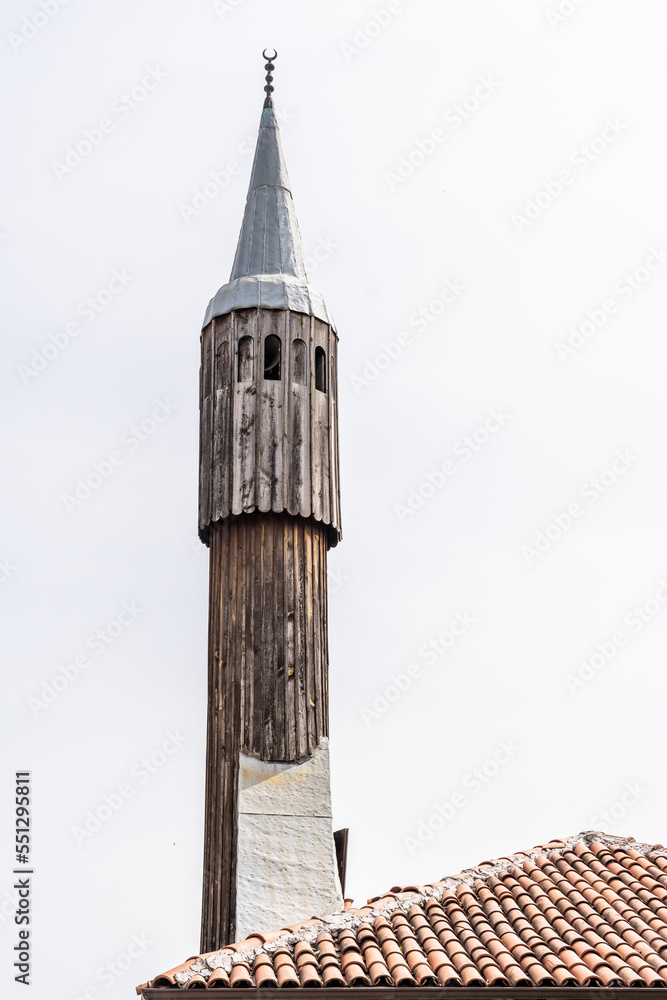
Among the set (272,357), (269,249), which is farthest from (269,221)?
(272,357)

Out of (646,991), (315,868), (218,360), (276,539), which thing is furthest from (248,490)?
(646,991)

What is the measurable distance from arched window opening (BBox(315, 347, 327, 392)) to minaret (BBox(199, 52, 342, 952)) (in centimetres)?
2

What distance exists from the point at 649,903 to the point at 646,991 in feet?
6.66

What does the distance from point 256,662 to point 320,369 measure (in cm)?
399

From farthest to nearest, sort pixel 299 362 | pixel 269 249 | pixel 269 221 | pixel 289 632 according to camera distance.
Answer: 1. pixel 269 221
2. pixel 269 249
3. pixel 299 362
4. pixel 289 632

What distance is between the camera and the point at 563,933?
456 inches

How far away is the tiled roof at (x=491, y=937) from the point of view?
10531 mm

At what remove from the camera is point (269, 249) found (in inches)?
664

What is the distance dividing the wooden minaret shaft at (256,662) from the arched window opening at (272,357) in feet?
6.39

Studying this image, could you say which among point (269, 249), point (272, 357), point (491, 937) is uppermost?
point (269, 249)

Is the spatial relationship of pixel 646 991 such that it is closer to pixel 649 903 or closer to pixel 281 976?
pixel 649 903

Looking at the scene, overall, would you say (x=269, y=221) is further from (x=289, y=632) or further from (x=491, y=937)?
(x=491, y=937)

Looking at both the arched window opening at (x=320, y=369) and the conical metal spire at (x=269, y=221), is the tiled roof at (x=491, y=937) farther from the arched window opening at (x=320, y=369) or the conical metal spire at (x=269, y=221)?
the conical metal spire at (x=269, y=221)

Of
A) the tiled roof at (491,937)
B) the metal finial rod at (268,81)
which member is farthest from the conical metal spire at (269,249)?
the tiled roof at (491,937)
